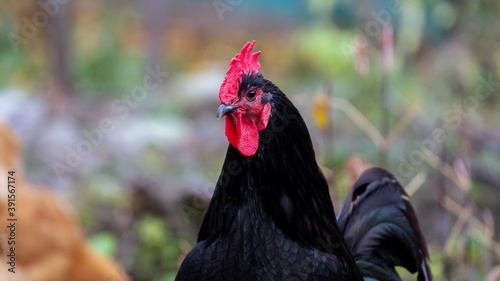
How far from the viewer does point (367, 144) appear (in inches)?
208

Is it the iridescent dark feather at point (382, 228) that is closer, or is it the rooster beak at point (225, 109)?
the rooster beak at point (225, 109)

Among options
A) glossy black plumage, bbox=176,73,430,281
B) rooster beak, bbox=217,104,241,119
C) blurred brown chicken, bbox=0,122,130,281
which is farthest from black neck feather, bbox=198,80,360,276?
blurred brown chicken, bbox=0,122,130,281

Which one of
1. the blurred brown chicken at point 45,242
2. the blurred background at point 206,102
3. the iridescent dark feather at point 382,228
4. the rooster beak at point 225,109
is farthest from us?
the blurred background at point 206,102

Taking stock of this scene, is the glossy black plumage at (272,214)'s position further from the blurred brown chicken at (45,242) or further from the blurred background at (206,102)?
the blurred background at (206,102)

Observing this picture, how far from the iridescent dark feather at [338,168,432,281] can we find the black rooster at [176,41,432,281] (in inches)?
14.4

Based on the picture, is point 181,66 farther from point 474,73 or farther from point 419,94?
point 474,73

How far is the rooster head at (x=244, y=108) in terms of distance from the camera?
186 cm

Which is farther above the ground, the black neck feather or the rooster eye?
the rooster eye

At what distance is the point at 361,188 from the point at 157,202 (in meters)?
2.55

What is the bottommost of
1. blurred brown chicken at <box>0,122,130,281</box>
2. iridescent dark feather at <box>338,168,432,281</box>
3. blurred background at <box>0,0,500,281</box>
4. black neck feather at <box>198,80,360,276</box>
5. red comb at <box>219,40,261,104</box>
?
iridescent dark feather at <box>338,168,432,281</box>

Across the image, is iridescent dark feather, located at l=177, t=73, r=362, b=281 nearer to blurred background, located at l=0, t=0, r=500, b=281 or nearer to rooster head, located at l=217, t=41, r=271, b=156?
rooster head, located at l=217, t=41, r=271, b=156

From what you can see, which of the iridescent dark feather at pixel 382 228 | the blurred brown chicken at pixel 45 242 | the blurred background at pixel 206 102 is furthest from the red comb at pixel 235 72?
the blurred brown chicken at pixel 45 242

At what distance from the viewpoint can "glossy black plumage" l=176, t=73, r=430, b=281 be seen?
190 cm

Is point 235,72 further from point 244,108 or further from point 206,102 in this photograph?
point 206,102
